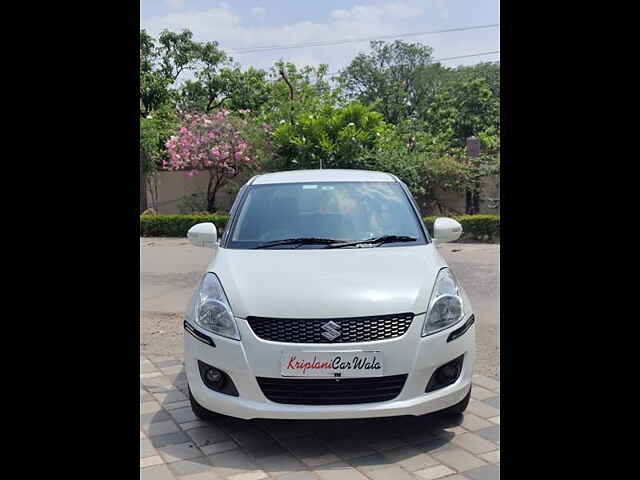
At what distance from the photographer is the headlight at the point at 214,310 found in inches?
138

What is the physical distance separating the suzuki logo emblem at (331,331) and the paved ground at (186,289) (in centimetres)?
208

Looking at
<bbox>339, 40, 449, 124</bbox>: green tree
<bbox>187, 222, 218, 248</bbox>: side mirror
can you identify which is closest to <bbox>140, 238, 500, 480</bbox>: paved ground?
<bbox>187, 222, 218, 248</bbox>: side mirror

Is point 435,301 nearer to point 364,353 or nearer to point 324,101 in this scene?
point 364,353

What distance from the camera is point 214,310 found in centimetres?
362

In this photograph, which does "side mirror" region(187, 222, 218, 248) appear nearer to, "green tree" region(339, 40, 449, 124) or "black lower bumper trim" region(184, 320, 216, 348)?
"black lower bumper trim" region(184, 320, 216, 348)

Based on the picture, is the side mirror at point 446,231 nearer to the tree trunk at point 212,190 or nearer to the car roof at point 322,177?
the car roof at point 322,177

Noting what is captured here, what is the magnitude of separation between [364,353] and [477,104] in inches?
1121

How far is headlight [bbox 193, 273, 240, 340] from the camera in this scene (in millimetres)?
3512

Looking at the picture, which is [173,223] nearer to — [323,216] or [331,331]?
[323,216]

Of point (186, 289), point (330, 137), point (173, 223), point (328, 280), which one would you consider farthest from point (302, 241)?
point (173, 223)

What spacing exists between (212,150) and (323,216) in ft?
50.9

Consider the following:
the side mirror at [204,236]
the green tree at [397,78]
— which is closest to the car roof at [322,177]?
the side mirror at [204,236]
